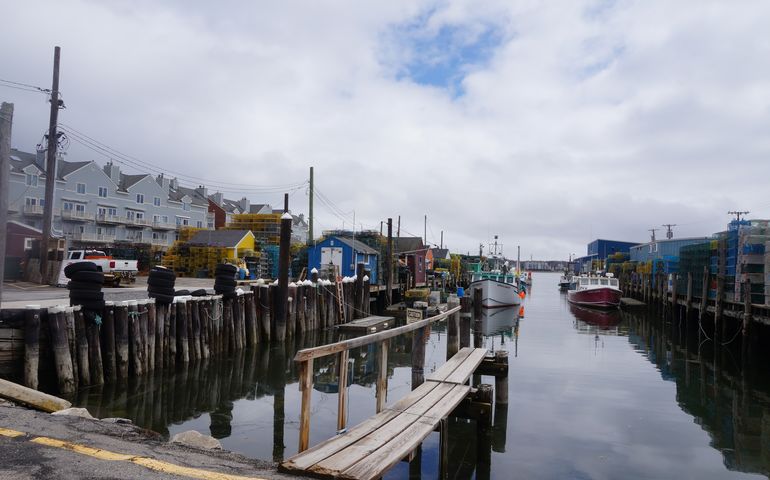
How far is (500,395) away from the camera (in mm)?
11547

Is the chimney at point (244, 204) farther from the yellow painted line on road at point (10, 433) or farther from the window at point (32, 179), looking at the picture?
the yellow painted line on road at point (10, 433)

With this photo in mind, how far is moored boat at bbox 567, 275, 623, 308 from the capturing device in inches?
1730

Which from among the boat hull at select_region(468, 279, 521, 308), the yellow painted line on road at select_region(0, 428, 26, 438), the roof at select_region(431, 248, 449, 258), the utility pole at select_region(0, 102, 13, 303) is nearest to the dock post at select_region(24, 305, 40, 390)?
the utility pole at select_region(0, 102, 13, 303)

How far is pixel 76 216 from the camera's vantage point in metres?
53.2

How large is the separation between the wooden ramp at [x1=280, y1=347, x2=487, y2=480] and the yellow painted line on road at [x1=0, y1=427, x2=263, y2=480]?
24.8 inches

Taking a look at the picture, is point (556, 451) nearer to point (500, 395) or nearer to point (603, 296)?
point (500, 395)

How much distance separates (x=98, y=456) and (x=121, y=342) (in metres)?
8.22

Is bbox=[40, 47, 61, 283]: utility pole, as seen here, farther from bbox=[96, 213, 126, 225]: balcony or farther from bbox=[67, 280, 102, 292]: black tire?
bbox=[96, 213, 126, 225]: balcony

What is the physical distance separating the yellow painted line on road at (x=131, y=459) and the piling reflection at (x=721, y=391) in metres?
9.32

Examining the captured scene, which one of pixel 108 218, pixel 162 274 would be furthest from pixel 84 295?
pixel 108 218

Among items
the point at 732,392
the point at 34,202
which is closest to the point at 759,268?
the point at 732,392

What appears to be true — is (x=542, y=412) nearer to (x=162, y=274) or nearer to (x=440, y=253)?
(x=162, y=274)

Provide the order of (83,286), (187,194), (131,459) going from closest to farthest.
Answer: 1. (131,459)
2. (83,286)
3. (187,194)

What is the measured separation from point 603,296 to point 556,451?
3814cm
